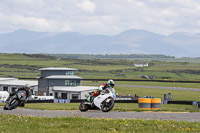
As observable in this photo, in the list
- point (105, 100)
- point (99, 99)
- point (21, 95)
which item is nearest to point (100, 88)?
point (99, 99)

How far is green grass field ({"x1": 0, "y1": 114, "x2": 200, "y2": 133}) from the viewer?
13.2 m

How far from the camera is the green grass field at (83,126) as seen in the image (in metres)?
13.2

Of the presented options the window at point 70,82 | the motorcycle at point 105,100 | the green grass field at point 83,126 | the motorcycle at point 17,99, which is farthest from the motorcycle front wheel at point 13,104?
the window at point 70,82

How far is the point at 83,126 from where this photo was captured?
46.6 ft

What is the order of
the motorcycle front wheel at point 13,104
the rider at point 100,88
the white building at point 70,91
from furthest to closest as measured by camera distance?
the white building at point 70,91 → the motorcycle front wheel at point 13,104 → the rider at point 100,88

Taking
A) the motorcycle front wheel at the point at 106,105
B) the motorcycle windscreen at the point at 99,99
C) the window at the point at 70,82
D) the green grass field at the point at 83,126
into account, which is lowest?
the green grass field at the point at 83,126

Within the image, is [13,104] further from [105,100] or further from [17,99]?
[105,100]

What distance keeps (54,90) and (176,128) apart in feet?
191

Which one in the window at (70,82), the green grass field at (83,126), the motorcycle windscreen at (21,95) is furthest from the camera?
the window at (70,82)

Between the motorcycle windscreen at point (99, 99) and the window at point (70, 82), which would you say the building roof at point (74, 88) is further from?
the motorcycle windscreen at point (99, 99)

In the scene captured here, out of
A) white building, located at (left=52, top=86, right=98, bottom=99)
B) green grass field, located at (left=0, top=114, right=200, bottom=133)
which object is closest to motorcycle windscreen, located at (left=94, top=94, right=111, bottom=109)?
green grass field, located at (left=0, top=114, right=200, bottom=133)

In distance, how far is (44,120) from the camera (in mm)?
15977

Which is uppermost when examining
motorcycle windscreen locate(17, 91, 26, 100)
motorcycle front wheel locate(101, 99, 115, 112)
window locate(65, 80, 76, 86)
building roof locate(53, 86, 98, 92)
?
window locate(65, 80, 76, 86)

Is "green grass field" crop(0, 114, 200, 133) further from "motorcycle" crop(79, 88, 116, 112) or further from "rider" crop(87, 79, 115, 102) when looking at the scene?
"rider" crop(87, 79, 115, 102)
